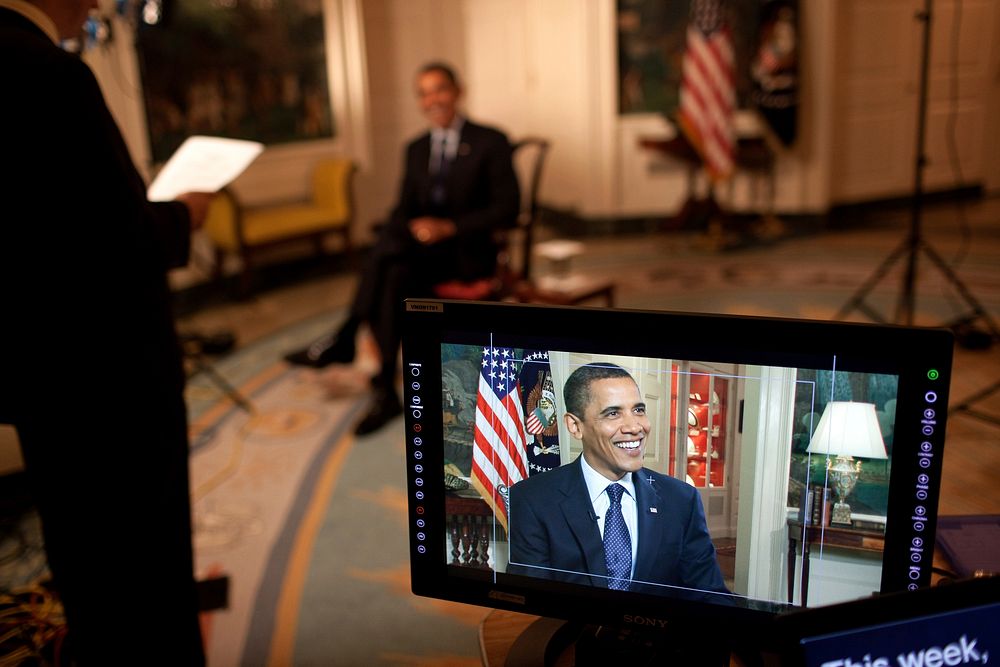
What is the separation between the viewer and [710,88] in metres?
6.75

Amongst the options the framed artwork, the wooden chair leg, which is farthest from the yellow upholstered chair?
the framed artwork

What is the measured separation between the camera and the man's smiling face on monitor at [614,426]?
→ 3.46 ft

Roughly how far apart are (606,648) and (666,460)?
0.92 ft

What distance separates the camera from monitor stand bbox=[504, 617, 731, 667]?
112 cm

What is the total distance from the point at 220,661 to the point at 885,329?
198 cm

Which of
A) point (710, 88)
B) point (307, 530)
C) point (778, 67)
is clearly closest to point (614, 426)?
point (307, 530)

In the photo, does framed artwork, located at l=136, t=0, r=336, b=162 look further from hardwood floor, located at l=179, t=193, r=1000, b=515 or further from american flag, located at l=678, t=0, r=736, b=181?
american flag, located at l=678, t=0, r=736, b=181

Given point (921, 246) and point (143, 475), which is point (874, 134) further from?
point (143, 475)

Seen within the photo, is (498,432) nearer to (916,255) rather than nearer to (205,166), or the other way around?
(205,166)

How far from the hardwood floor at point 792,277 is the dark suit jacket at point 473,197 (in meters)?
1.48

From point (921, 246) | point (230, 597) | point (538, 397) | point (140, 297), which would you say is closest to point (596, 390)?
point (538, 397)

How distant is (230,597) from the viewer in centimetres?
267

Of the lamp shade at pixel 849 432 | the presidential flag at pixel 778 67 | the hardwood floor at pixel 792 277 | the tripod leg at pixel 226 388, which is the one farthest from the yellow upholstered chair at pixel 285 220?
the lamp shade at pixel 849 432

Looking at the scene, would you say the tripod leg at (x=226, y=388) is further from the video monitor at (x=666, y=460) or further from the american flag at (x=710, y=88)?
the american flag at (x=710, y=88)
